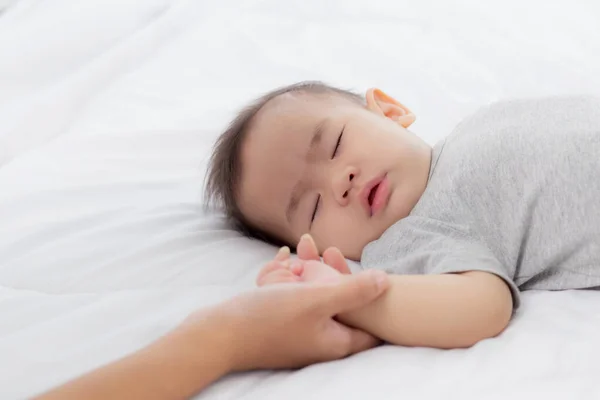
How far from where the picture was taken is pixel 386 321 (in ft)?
2.61

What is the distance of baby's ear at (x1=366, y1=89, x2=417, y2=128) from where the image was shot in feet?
4.31

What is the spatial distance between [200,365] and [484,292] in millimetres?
322

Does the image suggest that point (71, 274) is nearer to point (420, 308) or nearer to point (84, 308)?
point (84, 308)

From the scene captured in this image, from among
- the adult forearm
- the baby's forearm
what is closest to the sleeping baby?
the baby's forearm

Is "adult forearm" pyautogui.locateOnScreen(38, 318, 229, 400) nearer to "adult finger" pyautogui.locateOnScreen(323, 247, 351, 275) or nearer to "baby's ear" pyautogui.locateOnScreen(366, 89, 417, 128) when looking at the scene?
"adult finger" pyautogui.locateOnScreen(323, 247, 351, 275)

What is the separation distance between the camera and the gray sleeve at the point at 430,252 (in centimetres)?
86

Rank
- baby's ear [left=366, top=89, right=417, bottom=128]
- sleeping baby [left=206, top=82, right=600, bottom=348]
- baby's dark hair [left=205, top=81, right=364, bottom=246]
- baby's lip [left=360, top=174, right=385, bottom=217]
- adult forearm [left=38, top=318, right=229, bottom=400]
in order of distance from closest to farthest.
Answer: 1. adult forearm [left=38, top=318, right=229, bottom=400]
2. sleeping baby [left=206, top=82, right=600, bottom=348]
3. baby's lip [left=360, top=174, right=385, bottom=217]
4. baby's dark hair [left=205, top=81, right=364, bottom=246]
5. baby's ear [left=366, top=89, right=417, bottom=128]

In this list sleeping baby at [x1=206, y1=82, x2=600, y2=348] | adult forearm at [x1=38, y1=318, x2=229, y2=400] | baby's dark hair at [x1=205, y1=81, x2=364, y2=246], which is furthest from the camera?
baby's dark hair at [x1=205, y1=81, x2=364, y2=246]

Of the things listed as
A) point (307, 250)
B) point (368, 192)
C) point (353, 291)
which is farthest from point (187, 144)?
point (353, 291)

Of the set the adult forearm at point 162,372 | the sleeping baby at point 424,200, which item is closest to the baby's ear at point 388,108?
the sleeping baby at point 424,200

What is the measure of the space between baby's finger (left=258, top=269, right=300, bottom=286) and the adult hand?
0.07 m

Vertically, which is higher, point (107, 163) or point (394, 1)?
point (394, 1)

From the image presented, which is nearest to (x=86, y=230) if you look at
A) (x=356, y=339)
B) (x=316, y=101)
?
(x=316, y=101)

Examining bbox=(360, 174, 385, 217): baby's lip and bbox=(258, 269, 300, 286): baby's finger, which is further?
bbox=(360, 174, 385, 217): baby's lip
